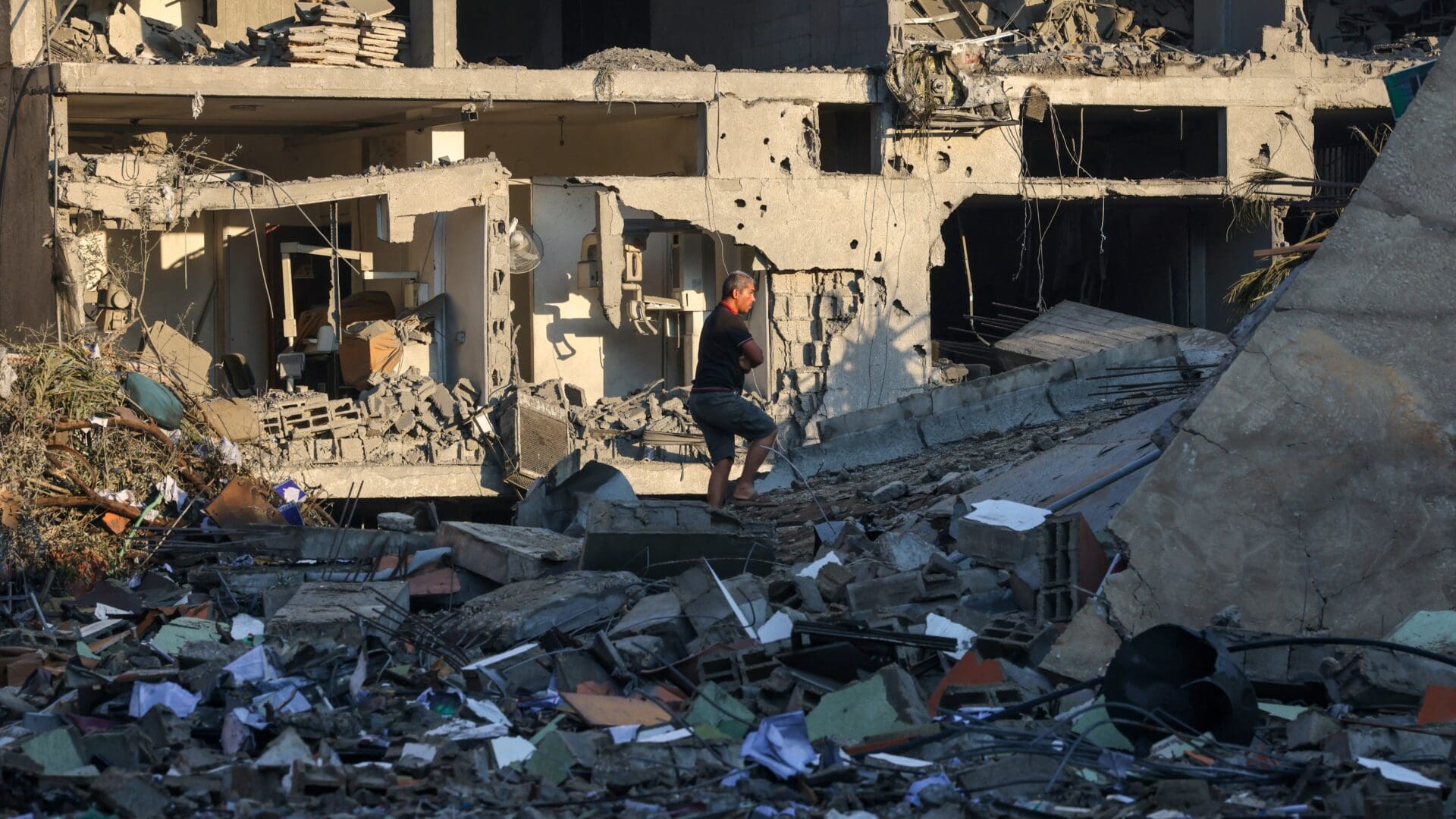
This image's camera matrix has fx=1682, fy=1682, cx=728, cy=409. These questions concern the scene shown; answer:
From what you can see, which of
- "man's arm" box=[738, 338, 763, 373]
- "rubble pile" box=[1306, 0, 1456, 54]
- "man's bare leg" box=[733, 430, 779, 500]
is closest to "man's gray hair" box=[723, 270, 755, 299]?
"man's arm" box=[738, 338, 763, 373]

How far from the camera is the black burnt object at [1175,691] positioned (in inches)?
234

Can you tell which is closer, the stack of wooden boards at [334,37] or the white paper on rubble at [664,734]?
the white paper on rubble at [664,734]

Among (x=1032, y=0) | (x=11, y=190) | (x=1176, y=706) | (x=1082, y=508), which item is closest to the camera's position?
(x=1176, y=706)

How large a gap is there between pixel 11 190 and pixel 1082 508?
1393 centimetres

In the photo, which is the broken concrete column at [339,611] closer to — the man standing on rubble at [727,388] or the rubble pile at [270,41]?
the man standing on rubble at [727,388]

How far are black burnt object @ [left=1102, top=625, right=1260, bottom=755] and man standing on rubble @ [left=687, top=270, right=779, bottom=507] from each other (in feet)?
14.3

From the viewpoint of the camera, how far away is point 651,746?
240 inches

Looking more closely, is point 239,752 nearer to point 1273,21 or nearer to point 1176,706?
point 1176,706

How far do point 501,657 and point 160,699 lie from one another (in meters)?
1.41

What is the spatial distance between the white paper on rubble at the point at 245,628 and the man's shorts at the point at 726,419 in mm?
3023

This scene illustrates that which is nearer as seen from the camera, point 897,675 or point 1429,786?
point 1429,786

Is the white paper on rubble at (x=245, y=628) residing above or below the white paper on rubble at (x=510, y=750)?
below

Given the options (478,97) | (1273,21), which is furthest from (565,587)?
(1273,21)

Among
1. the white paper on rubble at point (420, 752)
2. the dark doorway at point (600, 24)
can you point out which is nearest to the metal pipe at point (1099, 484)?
the white paper on rubble at point (420, 752)
